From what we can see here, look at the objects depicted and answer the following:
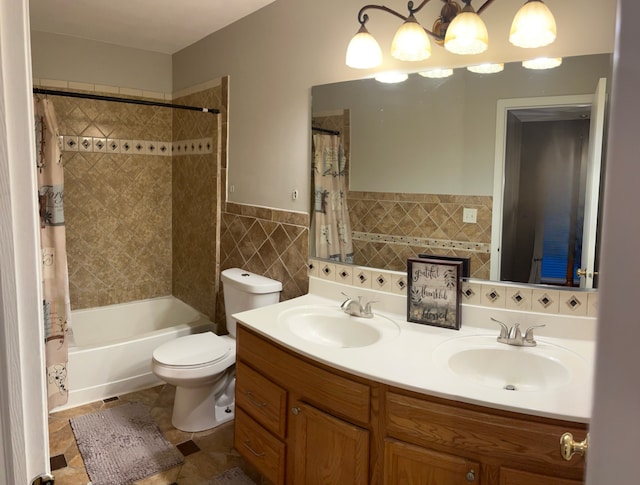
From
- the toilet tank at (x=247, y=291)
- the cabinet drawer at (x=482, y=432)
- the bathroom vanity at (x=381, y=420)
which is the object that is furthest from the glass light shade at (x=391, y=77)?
the cabinet drawer at (x=482, y=432)

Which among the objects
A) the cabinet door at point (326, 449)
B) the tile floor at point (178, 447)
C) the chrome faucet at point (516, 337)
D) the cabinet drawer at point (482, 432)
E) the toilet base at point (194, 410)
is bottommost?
the tile floor at point (178, 447)

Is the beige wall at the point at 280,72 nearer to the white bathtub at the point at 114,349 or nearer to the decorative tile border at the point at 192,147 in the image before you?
the decorative tile border at the point at 192,147

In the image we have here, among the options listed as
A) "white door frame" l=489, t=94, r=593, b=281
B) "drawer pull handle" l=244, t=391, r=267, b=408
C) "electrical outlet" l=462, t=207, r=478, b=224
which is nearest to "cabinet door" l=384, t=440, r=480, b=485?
"drawer pull handle" l=244, t=391, r=267, b=408

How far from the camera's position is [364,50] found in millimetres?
2053

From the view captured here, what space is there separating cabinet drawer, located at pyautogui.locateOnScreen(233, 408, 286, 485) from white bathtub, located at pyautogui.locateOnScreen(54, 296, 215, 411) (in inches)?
49.5

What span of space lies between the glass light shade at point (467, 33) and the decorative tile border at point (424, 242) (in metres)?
0.78

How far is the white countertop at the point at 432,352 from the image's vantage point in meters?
1.29

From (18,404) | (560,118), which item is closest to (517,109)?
(560,118)

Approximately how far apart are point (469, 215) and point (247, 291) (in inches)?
53.6

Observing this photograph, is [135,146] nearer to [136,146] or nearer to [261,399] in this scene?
[136,146]

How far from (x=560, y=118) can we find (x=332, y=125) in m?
1.09

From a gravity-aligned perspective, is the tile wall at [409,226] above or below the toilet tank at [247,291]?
above

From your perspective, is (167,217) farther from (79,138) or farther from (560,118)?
(560,118)

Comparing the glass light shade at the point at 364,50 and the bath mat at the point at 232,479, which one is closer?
the glass light shade at the point at 364,50
